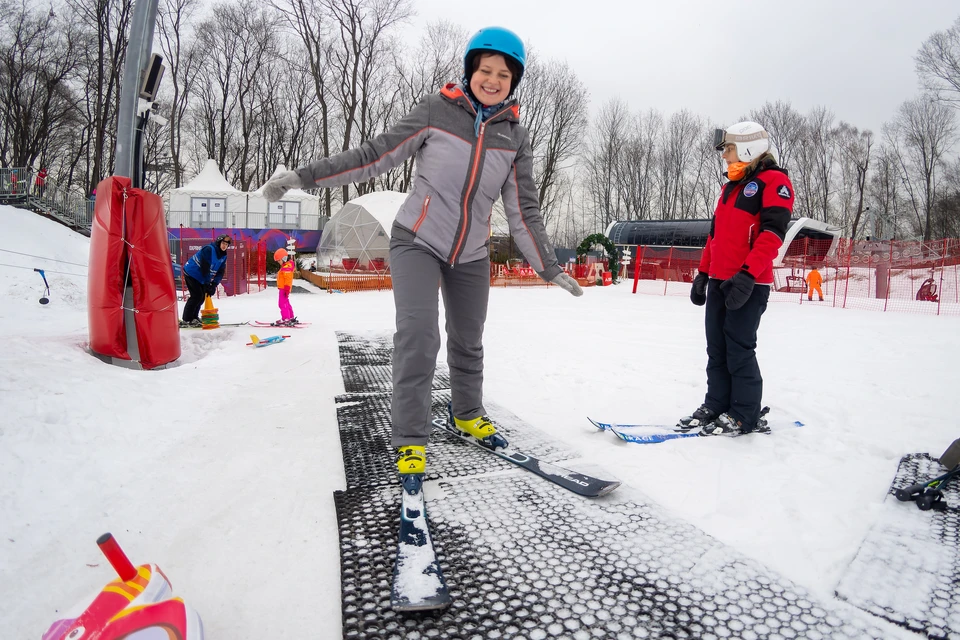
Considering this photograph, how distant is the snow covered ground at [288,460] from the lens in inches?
61.7

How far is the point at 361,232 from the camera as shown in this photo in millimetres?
25734

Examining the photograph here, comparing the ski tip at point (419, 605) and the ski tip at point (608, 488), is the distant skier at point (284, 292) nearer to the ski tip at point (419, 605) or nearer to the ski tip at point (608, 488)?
the ski tip at point (608, 488)

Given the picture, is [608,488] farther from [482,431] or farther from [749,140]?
[749,140]

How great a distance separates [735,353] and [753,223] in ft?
2.43

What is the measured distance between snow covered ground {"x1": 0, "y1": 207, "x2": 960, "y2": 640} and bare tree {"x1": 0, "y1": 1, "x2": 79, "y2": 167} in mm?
32873

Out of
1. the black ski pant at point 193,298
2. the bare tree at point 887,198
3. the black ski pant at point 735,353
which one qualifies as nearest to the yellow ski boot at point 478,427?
the black ski pant at point 735,353

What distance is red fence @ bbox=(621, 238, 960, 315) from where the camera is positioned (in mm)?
15414

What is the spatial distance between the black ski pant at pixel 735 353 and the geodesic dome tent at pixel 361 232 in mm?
21461

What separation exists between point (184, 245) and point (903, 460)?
56.8 feet

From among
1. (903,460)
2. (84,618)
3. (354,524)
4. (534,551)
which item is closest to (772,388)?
(903,460)

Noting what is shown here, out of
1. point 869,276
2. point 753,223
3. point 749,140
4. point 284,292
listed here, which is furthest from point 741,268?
point 869,276

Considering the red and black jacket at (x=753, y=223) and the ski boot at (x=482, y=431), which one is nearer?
the ski boot at (x=482, y=431)

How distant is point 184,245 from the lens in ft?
51.0

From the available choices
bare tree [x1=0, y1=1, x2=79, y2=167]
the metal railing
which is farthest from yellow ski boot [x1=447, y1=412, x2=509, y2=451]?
bare tree [x1=0, y1=1, x2=79, y2=167]
